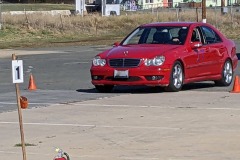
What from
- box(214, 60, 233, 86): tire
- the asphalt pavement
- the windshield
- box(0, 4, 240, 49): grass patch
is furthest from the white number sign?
box(0, 4, 240, 49): grass patch

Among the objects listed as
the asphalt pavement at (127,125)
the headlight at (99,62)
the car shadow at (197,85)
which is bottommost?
the car shadow at (197,85)

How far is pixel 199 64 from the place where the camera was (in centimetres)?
1902

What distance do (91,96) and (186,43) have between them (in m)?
2.59

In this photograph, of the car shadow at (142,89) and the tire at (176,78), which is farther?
the car shadow at (142,89)

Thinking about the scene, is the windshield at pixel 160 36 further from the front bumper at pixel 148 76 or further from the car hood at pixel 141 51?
the front bumper at pixel 148 76

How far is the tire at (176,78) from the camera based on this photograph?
18061 millimetres

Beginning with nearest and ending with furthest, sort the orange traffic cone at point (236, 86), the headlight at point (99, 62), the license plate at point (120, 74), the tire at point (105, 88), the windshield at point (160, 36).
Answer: the orange traffic cone at point (236, 86) → the license plate at point (120, 74) → the headlight at point (99, 62) → the tire at point (105, 88) → the windshield at point (160, 36)

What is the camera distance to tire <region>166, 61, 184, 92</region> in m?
18.1

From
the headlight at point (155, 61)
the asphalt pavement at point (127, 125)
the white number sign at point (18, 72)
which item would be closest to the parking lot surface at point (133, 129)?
the asphalt pavement at point (127, 125)

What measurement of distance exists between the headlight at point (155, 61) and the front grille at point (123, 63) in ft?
0.62

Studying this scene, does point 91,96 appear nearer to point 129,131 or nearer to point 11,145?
point 129,131

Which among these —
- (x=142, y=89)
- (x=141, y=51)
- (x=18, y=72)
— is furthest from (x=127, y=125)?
(x=142, y=89)

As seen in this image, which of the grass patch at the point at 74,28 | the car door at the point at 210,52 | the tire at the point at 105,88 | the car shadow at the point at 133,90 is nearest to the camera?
the tire at the point at 105,88

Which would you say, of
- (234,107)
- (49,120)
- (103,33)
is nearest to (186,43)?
(234,107)
